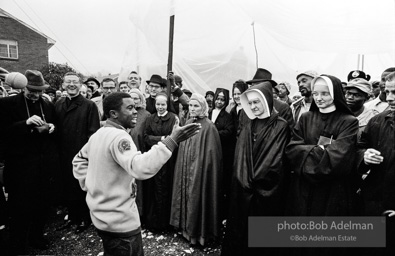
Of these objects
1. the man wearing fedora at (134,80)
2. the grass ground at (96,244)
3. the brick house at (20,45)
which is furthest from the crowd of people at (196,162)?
the brick house at (20,45)

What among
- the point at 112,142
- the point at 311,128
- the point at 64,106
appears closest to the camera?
the point at 112,142

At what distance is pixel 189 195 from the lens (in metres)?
4.17

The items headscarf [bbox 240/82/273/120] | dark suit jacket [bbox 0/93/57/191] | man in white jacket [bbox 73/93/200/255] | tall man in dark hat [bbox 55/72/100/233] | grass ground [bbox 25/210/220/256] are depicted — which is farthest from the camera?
tall man in dark hat [bbox 55/72/100/233]

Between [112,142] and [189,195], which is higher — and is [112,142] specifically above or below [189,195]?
above

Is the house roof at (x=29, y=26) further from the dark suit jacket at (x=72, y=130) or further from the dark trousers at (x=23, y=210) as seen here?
the dark trousers at (x=23, y=210)

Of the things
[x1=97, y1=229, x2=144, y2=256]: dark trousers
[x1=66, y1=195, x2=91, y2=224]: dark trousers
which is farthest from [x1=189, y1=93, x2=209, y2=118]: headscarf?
[x1=66, y1=195, x2=91, y2=224]: dark trousers

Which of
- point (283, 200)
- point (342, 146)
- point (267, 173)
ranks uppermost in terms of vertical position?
point (342, 146)

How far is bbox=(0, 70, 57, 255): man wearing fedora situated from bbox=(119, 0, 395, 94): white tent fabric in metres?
1.48

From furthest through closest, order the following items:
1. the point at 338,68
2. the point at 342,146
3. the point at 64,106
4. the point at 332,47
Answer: the point at 338,68 < the point at 64,106 < the point at 332,47 < the point at 342,146

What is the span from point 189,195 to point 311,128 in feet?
6.42

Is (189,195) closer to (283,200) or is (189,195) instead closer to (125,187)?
(283,200)

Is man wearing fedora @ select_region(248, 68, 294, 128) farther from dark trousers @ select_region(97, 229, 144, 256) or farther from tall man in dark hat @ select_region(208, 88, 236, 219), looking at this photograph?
dark trousers @ select_region(97, 229, 144, 256)

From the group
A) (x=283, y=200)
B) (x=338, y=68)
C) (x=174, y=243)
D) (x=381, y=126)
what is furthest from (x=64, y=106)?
(x=338, y=68)

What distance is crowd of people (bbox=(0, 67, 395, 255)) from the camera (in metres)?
2.39
